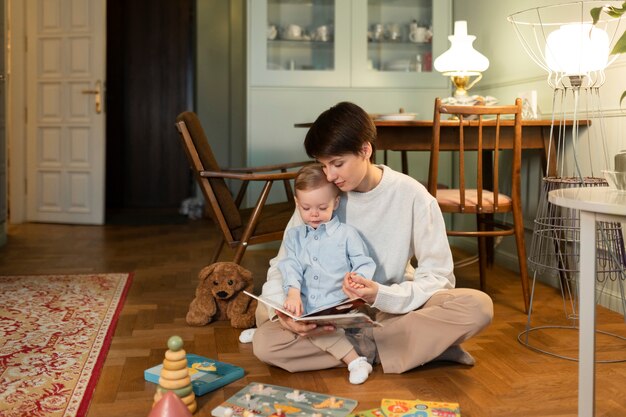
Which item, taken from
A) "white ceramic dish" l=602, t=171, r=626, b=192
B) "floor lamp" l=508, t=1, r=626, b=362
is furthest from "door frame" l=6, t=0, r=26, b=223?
"white ceramic dish" l=602, t=171, r=626, b=192

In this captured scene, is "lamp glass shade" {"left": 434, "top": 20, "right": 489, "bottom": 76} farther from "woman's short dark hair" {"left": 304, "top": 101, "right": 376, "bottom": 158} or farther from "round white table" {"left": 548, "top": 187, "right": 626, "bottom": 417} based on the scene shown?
"round white table" {"left": 548, "top": 187, "right": 626, "bottom": 417}

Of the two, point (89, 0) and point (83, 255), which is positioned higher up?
point (89, 0)

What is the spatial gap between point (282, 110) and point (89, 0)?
2.11m

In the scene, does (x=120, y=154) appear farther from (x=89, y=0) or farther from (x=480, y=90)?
(x=480, y=90)

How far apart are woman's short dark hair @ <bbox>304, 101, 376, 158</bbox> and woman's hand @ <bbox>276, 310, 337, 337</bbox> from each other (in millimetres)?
484

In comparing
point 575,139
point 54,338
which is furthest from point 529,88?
point 54,338

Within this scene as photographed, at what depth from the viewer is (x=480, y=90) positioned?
4590mm

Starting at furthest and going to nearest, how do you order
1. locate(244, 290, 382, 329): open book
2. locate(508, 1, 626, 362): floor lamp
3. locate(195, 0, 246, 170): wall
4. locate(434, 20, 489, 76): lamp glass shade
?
locate(195, 0, 246, 170): wall, locate(434, 20, 489, 76): lamp glass shade, locate(508, 1, 626, 362): floor lamp, locate(244, 290, 382, 329): open book

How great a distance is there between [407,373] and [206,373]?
617mm

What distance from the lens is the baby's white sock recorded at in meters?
2.13

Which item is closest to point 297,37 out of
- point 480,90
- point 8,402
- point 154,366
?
point 480,90

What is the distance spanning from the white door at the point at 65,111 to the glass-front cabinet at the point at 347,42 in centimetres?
176

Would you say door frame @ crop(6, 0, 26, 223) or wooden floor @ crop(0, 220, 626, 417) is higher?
door frame @ crop(6, 0, 26, 223)

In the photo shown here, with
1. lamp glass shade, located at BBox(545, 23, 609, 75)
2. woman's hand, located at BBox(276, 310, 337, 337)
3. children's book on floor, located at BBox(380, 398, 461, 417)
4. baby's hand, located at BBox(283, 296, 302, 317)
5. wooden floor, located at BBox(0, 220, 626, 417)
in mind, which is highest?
lamp glass shade, located at BBox(545, 23, 609, 75)
